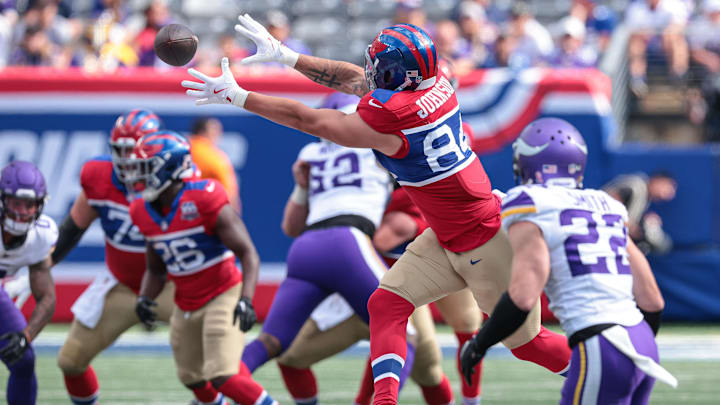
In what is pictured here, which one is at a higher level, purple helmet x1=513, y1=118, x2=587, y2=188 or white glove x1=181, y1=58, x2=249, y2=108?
white glove x1=181, y1=58, x2=249, y2=108

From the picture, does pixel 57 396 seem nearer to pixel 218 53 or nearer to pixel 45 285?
pixel 45 285

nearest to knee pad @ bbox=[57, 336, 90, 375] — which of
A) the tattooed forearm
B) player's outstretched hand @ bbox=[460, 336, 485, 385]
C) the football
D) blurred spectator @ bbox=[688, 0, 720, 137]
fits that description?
the football

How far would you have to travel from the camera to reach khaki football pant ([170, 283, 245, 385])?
14.8 feet

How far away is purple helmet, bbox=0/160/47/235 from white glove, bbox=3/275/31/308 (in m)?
0.49

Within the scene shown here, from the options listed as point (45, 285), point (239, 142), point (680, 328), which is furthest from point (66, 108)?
point (680, 328)

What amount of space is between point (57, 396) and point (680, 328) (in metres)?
5.77

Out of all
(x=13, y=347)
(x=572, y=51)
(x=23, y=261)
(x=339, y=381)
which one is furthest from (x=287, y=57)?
(x=572, y=51)

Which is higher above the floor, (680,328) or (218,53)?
(218,53)

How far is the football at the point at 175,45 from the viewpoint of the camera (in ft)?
13.2

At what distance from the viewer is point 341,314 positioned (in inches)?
205

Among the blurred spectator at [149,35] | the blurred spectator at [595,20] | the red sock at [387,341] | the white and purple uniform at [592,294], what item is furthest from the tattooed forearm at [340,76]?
the blurred spectator at [595,20]

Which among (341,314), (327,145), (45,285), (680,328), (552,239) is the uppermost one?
(552,239)

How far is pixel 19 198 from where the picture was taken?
179 inches

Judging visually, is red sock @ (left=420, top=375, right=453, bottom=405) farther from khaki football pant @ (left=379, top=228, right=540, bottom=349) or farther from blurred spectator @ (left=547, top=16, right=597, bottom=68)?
blurred spectator @ (left=547, top=16, right=597, bottom=68)
